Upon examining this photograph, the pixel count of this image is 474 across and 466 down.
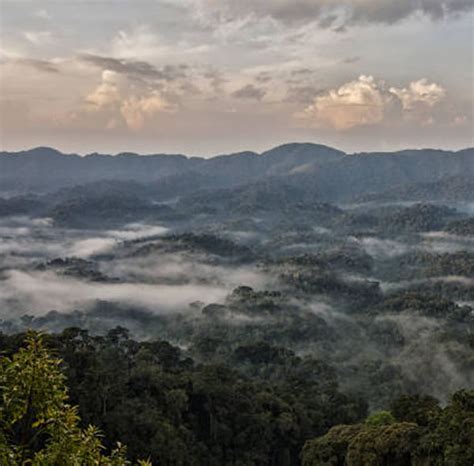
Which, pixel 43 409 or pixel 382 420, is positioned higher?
pixel 43 409

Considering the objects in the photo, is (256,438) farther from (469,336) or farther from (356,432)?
(469,336)

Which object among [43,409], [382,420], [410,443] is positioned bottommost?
[382,420]

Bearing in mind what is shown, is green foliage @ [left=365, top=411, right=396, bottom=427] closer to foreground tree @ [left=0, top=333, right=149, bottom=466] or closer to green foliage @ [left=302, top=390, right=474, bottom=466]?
green foliage @ [left=302, top=390, right=474, bottom=466]

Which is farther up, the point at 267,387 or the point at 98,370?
the point at 98,370

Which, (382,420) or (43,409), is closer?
(43,409)

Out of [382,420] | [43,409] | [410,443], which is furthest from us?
[382,420]

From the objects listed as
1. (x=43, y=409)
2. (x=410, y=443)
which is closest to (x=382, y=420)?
(x=410, y=443)

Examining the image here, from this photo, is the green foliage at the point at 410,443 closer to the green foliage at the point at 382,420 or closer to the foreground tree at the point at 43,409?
the green foliage at the point at 382,420

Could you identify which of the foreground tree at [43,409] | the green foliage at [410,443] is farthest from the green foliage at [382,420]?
the foreground tree at [43,409]

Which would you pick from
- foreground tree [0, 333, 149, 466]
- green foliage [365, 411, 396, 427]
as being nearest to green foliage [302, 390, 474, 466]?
green foliage [365, 411, 396, 427]

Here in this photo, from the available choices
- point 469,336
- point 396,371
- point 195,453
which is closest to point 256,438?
point 195,453

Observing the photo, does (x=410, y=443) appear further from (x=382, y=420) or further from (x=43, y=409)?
(x=43, y=409)
